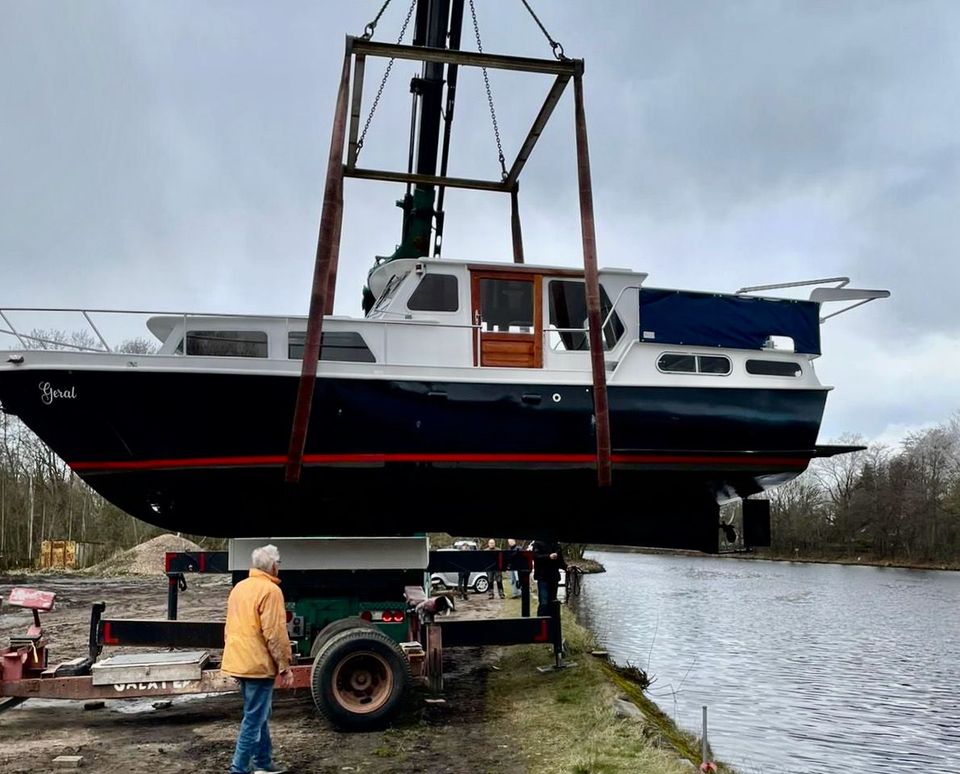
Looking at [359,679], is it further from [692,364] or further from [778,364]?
[778,364]

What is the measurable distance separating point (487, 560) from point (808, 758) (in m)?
A: 3.67

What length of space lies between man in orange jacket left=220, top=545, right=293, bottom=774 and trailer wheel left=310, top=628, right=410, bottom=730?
4.23 feet

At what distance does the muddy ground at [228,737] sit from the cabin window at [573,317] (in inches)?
127

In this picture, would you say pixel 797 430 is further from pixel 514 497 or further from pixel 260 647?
pixel 260 647

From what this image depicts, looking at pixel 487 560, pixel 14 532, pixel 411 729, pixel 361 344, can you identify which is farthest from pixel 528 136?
pixel 14 532

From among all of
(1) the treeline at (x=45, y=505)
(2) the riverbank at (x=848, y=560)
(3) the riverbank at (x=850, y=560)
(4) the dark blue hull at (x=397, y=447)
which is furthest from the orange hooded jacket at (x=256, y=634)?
(3) the riverbank at (x=850, y=560)

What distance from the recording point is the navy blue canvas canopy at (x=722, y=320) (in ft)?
24.7

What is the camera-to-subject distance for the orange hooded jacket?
15.6 ft

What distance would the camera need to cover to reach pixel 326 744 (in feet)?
19.5

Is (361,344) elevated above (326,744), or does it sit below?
above

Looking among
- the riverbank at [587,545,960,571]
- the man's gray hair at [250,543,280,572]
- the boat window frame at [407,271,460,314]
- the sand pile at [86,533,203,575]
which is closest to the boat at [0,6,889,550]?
the boat window frame at [407,271,460,314]

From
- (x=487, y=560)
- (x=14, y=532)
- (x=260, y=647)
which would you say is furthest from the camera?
(x=14, y=532)

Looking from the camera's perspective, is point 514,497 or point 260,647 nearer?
point 260,647

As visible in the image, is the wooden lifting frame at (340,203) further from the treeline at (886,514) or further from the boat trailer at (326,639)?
the treeline at (886,514)
